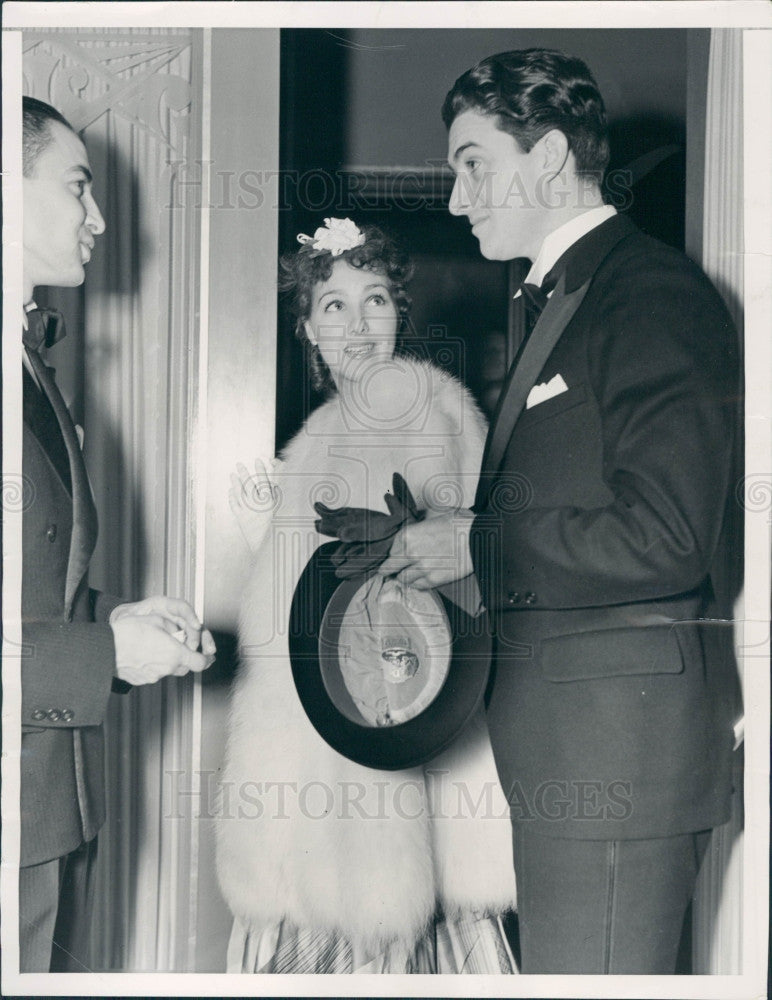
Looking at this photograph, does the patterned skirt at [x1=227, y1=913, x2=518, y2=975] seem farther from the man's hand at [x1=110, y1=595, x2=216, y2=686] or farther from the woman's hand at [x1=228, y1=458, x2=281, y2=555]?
the woman's hand at [x1=228, y1=458, x2=281, y2=555]

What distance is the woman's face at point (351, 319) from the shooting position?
198 cm

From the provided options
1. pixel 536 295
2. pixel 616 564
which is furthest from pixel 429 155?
pixel 616 564

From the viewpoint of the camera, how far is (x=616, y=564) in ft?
6.18

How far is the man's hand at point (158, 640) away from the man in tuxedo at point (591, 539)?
43cm

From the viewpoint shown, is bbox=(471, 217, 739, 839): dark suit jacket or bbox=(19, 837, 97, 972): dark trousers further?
bbox=(19, 837, 97, 972): dark trousers

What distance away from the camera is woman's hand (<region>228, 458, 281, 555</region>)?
2002 millimetres

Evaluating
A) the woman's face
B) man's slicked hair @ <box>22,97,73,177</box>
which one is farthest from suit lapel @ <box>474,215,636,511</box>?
man's slicked hair @ <box>22,97,73,177</box>

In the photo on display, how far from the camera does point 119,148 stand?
2.01 m

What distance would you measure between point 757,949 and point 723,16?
6.28 ft

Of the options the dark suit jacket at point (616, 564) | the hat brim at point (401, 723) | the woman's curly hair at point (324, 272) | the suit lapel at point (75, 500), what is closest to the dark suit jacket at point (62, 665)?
the suit lapel at point (75, 500)

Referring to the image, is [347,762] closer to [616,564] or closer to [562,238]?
[616,564]

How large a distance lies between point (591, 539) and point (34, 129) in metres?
1.39

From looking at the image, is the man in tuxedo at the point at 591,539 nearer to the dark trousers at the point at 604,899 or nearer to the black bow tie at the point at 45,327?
the dark trousers at the point at 604,899

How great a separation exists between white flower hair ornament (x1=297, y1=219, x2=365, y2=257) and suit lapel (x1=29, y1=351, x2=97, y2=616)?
0.58 metres
